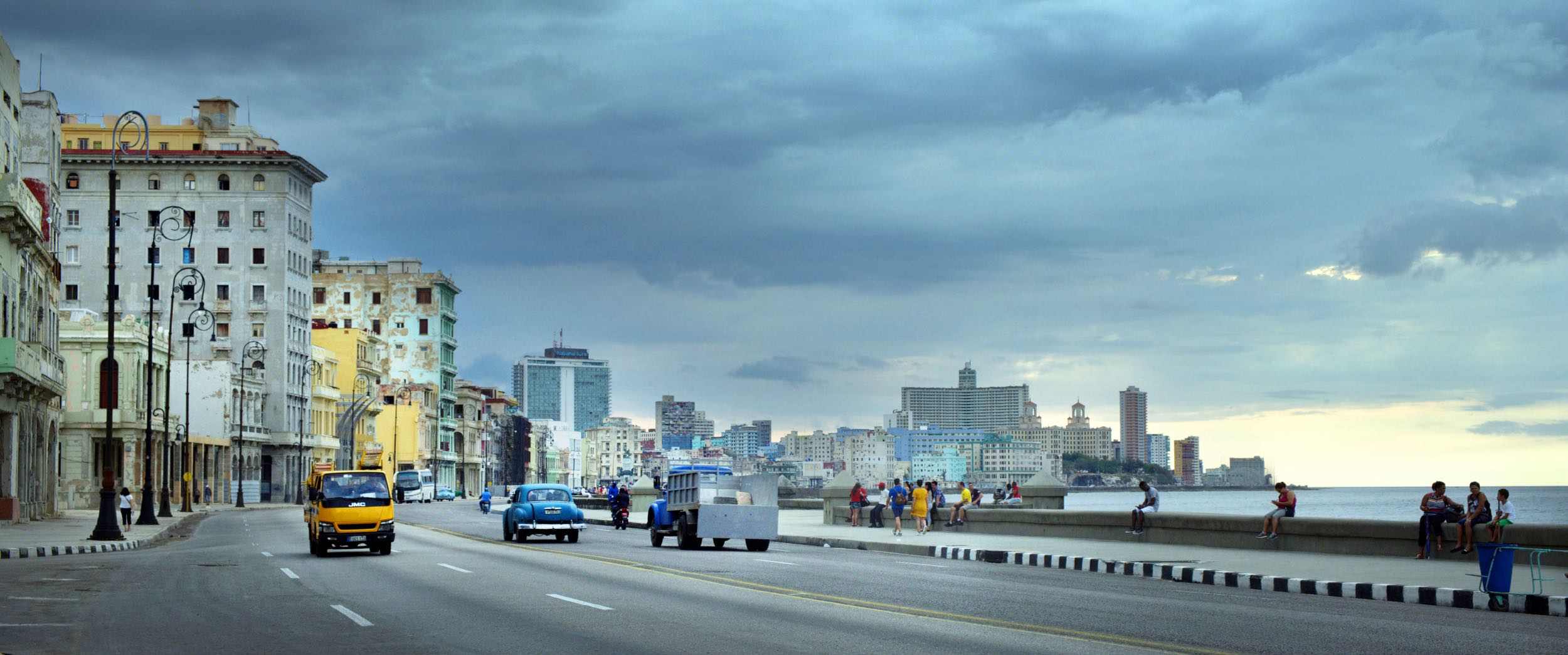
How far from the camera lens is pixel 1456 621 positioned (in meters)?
17.7

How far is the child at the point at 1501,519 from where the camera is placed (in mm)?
24531

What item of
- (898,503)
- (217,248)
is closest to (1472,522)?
(898,503)

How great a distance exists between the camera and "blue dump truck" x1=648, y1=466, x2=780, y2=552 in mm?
36594

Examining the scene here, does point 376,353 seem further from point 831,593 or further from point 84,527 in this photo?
point 831,593

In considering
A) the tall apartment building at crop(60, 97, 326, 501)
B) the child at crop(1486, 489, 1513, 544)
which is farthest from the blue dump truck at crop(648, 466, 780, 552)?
the tall apartment building at crop(60, 97, 326, 501)

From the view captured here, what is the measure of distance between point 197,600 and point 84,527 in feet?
113

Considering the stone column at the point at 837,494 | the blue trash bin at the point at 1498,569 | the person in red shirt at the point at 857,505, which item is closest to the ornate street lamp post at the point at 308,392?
the stone column at the point at 837,494

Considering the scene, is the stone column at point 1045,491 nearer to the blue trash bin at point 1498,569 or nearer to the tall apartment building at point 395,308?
the blue trash bin at point 1498,569

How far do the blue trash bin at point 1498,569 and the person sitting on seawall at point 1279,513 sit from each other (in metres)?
10.4

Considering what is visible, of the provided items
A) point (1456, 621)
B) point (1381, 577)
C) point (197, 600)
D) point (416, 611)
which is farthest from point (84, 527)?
point (1456, 621)

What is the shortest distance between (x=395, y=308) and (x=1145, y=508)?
450 feet

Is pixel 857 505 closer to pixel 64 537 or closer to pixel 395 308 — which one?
pixel 64 537

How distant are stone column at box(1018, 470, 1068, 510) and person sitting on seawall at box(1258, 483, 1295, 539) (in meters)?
14.7

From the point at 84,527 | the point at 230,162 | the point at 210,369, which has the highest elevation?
the point at 230,162
